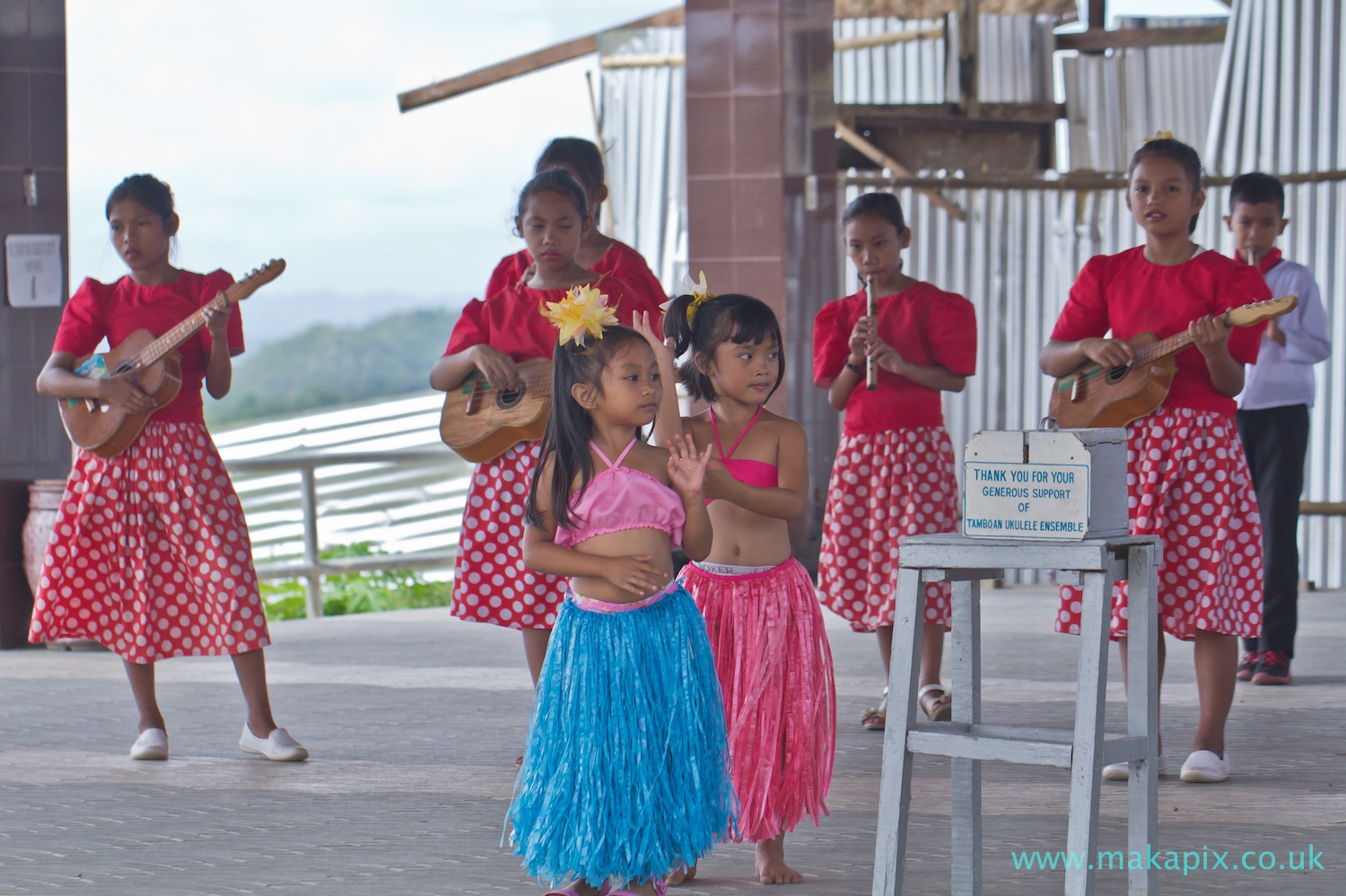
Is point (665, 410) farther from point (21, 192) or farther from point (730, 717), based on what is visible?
point (21, 192)

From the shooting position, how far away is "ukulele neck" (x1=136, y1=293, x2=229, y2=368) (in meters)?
3.88

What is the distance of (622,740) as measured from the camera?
100 inches

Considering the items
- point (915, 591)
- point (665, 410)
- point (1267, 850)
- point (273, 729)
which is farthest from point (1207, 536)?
point (273, 729)

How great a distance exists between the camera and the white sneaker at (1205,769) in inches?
140

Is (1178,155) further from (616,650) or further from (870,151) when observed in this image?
(870,151)

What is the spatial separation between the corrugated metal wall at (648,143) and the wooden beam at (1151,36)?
103 inches

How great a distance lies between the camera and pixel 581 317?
261cm

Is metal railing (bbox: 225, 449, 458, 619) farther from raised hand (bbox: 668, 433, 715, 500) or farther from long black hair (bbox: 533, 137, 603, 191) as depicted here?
raised hand (bbox: 668, 433, 715, 500)

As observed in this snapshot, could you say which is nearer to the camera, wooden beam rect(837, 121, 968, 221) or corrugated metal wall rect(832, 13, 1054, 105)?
wooden beam rect(837, 121, 968, 221)

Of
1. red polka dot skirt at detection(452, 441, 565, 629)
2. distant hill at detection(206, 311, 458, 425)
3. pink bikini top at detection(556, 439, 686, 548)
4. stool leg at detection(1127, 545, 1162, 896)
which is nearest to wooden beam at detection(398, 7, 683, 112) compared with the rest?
red polka dot skirt at detection(452, 441, 565, 629)

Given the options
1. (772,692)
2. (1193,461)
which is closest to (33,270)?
(772,692)

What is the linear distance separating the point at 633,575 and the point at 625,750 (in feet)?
1.03

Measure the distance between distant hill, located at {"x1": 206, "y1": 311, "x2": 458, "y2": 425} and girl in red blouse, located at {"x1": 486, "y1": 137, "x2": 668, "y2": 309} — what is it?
63.6ft

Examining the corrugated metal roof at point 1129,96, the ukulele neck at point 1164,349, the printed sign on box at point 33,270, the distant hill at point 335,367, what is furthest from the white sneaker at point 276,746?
the distant hill at point 335,367
